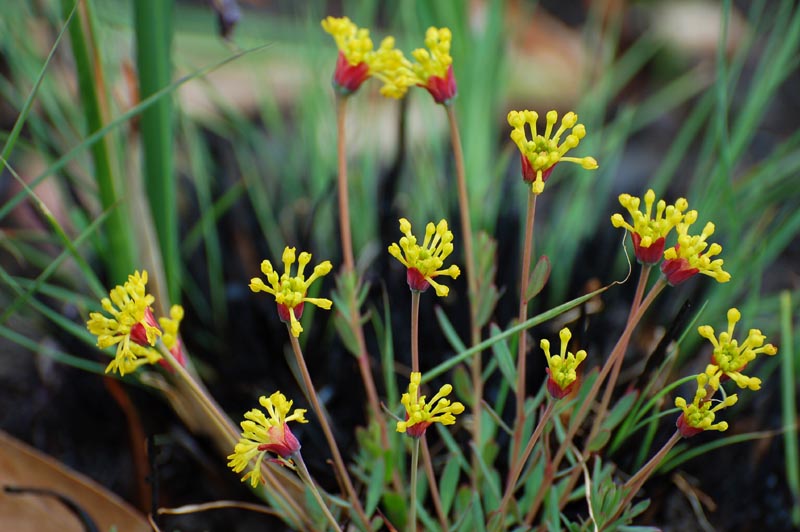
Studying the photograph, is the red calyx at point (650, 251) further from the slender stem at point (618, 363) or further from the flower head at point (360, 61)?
the flower head at point (360, 61)

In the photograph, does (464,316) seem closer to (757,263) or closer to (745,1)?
(757,263)

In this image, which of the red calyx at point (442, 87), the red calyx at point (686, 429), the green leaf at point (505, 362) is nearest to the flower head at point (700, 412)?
the red calyx at point (686, 429)

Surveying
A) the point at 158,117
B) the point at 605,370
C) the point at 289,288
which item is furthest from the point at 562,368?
the point at 158,117

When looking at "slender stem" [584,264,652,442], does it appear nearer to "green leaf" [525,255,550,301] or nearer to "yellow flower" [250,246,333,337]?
"green leaf" [525,255,550,301]

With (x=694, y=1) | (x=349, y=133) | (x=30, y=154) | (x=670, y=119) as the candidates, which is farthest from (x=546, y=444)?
(x=694, y=1)

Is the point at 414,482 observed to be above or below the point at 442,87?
below

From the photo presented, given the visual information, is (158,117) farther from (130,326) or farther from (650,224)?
(650,224)
